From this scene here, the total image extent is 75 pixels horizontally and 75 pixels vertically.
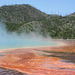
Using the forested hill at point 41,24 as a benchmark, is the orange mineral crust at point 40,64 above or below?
below

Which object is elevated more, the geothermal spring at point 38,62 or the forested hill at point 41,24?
the forested hill at point 41,24

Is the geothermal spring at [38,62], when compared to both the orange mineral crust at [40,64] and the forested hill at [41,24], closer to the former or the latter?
the orange mineral crust at [40,64]

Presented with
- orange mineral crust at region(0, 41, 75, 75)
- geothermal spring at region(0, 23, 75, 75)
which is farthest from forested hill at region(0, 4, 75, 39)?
orange mineral crust at region(0, 41, 75, 75)

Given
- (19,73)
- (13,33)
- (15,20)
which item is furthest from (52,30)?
(19,73)

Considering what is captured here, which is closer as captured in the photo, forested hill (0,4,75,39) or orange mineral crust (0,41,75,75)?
orange mineral crust (0,41,75,75)

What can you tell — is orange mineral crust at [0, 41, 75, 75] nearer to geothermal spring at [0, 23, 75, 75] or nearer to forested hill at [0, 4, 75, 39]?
geothermal spring at [0, 23, 75, 75]

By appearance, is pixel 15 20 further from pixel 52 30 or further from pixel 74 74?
pixel 74 74

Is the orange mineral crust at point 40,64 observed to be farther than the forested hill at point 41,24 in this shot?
No

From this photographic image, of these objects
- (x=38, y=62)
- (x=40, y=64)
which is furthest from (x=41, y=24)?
(x=40, y=64)

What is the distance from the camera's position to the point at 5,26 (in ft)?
290

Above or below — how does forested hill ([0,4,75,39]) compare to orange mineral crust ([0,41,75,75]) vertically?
above

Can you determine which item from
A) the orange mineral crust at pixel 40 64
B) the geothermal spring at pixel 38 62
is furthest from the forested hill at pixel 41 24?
the orange mineral crust at pixel 40 64

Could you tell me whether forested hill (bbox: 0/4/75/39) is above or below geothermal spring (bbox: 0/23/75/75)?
above

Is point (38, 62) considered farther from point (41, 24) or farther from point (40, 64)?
point (41, 24)
